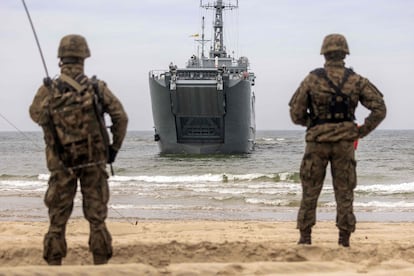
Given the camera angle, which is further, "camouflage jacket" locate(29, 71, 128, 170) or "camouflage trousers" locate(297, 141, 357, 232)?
"camouflage trousers" locate(297, 141, 357, 232)

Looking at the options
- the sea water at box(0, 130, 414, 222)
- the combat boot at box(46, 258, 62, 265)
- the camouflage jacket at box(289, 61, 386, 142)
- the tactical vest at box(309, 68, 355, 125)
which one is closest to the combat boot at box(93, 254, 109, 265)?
the combat boot at box(46, 258, 62, 265)

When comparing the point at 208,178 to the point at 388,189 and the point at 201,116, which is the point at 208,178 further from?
the point at 201,116

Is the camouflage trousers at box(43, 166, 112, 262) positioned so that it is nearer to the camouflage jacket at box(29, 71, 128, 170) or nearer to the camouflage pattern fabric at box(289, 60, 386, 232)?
the camouflage jacket at box(29, 71, 128, 170)

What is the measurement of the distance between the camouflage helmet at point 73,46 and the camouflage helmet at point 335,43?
1919mm

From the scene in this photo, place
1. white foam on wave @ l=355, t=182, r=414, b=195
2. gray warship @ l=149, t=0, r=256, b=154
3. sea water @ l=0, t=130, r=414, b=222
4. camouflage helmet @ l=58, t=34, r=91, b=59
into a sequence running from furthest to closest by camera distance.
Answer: gray warship @ l=149, t=0, r=256, b=154 → white foam on wave @ l=355, t=182, r=414, b=195 → sea water @ l=0, t=130, r=414, b=222 → camouflage helmet @ l=58, t=34, r=91, b=59

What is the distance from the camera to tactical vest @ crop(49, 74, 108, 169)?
4387 mm

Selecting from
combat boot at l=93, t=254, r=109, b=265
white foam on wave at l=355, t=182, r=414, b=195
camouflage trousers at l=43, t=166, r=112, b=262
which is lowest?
white foam on wave at l=355, t=182, r=414, b=195

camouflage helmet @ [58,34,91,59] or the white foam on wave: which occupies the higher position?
camouflage helmet @ [58,34,91,59]

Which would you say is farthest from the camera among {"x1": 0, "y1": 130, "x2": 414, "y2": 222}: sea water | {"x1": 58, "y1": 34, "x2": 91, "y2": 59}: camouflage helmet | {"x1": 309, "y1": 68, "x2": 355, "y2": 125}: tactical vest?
{"x1": 0, "y1": 130, "x2": 414, "y2": 222}: sea water

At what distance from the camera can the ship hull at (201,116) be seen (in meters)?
29.5

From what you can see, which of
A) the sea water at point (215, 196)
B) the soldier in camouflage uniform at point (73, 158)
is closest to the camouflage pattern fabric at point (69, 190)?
the soldier in camouflage uniform at point (73, 158)

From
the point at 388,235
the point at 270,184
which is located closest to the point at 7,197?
the point at 270,184

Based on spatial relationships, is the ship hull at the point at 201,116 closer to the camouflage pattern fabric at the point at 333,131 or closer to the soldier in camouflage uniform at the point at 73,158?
the camouflage pattern fabric at the point at 333,131

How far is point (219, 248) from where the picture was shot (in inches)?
209
